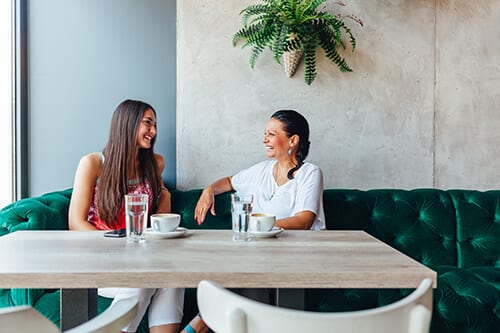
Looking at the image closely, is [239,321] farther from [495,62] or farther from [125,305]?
[495,62]

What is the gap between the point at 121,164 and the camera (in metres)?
1.96

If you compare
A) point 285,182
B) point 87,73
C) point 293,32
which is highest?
point 293,32

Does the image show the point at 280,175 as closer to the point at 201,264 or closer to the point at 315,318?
the point at 201,264

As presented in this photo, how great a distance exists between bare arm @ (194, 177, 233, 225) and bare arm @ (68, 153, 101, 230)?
0.44 metres

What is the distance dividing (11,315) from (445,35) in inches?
107

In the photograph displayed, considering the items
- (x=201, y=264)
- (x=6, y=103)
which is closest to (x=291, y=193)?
(x=201, y=264)

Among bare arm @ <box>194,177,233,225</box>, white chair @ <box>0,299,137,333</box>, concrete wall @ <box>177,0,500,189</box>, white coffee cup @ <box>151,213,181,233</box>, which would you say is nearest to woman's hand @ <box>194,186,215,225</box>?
bare arm @ <box>194,177,233,225</box>

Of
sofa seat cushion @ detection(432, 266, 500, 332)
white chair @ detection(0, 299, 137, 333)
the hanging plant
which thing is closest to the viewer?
white chair @ detection(0, 299, 137, 333)

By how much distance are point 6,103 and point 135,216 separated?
5.24ft

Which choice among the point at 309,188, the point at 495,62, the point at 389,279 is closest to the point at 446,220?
the point at 309,188

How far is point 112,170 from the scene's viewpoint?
1938 mm

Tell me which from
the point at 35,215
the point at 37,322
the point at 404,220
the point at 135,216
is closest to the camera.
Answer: the point at 37,322

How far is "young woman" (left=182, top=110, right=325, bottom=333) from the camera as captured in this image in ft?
6.20

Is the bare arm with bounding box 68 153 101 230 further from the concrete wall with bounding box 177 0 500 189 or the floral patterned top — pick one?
the concrete wall with bounding box 177 0 500 189
